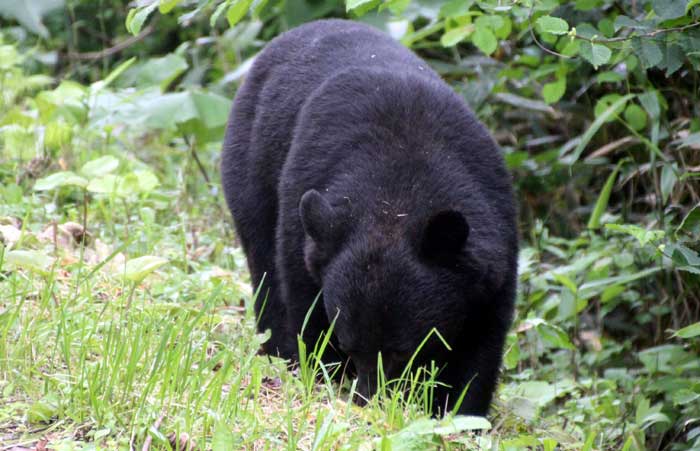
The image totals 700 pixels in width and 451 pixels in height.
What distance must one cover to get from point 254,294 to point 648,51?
2127 millimetres

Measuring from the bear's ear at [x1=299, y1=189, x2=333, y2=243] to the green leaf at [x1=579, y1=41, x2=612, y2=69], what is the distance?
122cm

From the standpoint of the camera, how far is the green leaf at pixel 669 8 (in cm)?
403

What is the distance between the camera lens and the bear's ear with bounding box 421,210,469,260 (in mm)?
3717

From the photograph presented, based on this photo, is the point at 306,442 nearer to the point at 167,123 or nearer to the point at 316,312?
the point at 316,312

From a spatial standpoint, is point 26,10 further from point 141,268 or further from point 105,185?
point 141,268

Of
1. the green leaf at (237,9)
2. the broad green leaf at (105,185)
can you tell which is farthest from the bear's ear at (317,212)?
the broad green leaf at (105,185)

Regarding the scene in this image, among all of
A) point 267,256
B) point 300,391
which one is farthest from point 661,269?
point 300,391

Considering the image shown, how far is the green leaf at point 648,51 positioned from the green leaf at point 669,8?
142 millimetres

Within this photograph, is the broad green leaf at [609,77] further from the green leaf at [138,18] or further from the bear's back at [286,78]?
the green leaf at [138,18]

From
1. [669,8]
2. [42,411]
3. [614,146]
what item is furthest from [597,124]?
[42,411]

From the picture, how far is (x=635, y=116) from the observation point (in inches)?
233

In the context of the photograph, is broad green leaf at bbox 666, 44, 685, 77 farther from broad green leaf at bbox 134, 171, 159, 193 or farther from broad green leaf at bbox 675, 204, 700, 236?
broad green leaf at bbox 134, 171, 159, 193

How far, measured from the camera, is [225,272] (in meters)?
5.67

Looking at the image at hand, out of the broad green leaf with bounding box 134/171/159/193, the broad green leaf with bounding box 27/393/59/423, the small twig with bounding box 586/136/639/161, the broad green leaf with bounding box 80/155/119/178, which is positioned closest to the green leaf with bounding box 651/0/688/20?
the small twig with bounding box 586/136/639/161
